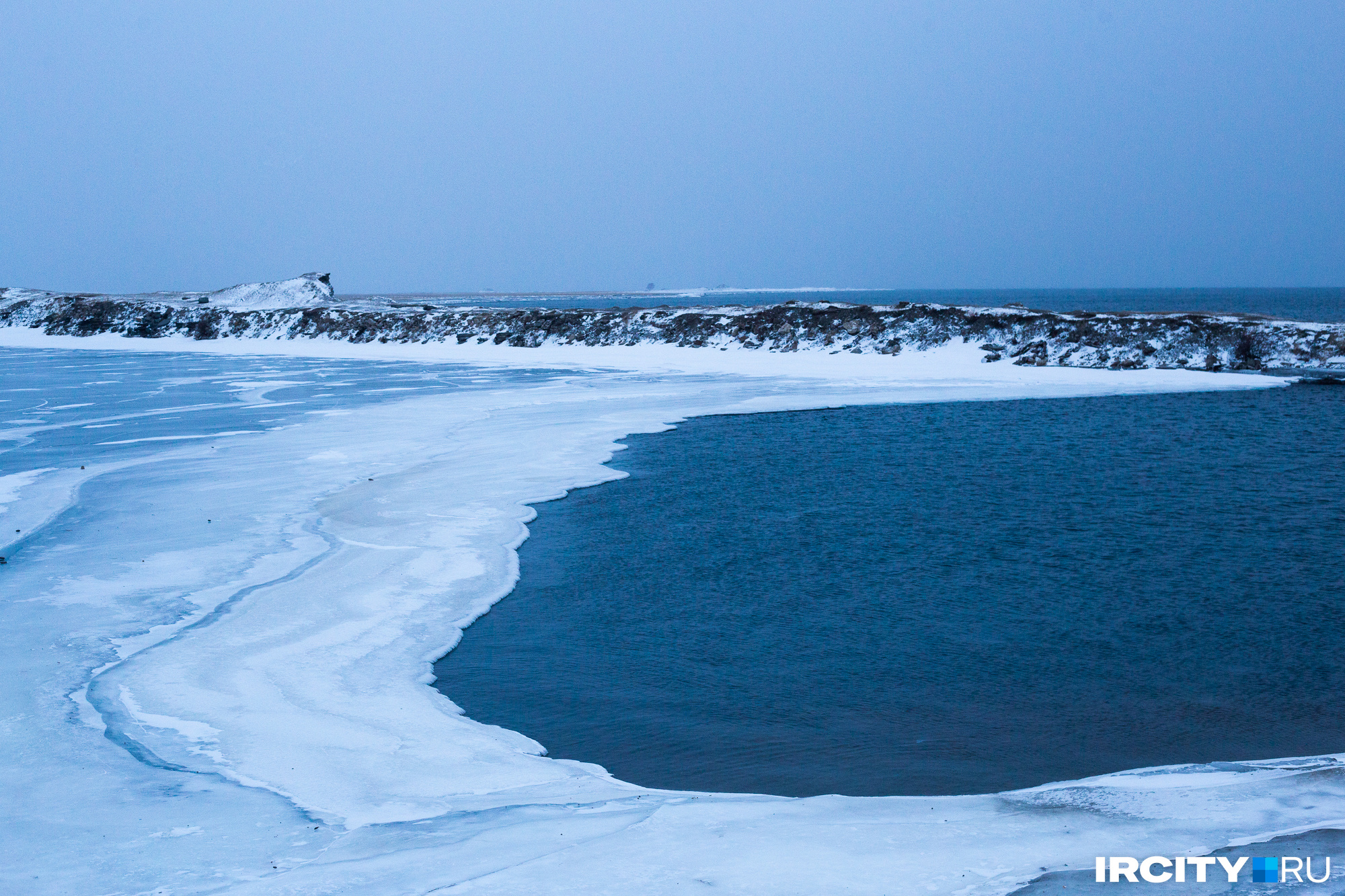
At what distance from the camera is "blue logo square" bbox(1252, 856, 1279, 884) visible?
181 inches

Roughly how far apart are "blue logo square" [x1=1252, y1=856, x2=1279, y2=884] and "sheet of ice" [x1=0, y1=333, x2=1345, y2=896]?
0.76ft

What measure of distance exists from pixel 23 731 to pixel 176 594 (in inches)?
114

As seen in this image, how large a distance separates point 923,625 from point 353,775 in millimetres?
4736

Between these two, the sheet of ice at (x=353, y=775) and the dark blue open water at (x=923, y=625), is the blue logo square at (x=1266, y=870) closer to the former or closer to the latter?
the sheet of ice at (x=353, y=775)

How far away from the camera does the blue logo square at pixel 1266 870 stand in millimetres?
4607

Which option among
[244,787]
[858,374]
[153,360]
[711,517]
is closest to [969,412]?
[858,374]

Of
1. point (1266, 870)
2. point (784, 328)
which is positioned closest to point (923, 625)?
point (1266, 870)

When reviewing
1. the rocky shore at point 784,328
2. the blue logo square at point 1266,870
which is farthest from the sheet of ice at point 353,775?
the rocky shore at point 784,328

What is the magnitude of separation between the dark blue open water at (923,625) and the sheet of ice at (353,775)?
409 millimetres

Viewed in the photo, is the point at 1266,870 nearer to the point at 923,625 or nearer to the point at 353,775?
the point at 923,625

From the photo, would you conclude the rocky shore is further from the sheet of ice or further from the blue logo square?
the blue logo square

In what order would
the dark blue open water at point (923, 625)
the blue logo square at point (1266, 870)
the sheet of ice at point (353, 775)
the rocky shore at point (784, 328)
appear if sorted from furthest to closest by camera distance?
the rocky shore at point (784, 328)
the dark blue open water at point (923, 625)
the sheet of ice at point (353, 775)
the blue logo square at point (1266, 870)

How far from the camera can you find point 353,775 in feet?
19.1

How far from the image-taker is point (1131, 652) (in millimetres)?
7867
